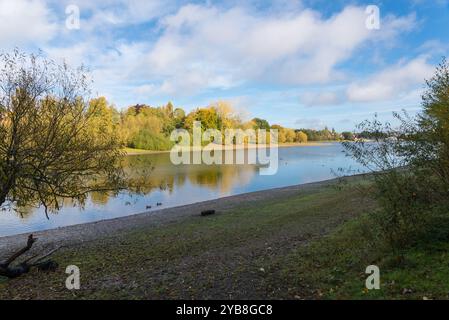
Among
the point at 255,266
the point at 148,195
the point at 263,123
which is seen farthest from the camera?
the point at 263,123

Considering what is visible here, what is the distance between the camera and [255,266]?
8.32 metres

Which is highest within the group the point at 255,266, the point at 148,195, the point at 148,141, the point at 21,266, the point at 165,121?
the point at 165,121

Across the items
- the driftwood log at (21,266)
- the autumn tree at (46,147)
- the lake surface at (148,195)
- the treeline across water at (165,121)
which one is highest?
the treeline across water at (165,121)

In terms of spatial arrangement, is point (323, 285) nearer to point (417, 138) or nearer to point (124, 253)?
point (417, 138)

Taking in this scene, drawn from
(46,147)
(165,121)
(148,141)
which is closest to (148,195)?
(46,147)

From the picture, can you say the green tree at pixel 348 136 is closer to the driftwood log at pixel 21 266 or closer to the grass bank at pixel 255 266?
the grass bank at pixel 255 266

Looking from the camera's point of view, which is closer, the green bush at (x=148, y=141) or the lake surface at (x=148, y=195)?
the lake surface at (x=148, y=195)

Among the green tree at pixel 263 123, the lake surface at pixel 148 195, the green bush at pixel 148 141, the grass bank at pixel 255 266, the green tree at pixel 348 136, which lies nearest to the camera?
the grass bank at pixel 255 266

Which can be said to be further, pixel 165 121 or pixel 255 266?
pixel 165 121

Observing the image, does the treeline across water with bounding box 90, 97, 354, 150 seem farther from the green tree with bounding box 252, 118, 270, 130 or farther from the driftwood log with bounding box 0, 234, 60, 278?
the driftwood log with bounding box 0, 234, 60, 278

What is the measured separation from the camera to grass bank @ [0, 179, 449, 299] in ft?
21.0

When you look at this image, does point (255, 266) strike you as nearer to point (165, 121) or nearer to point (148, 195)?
point (148, 195)

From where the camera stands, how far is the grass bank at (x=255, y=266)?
6.41m


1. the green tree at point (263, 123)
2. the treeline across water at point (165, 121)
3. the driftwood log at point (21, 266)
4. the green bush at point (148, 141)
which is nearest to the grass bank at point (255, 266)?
the driftwood log at point (21, 266)
